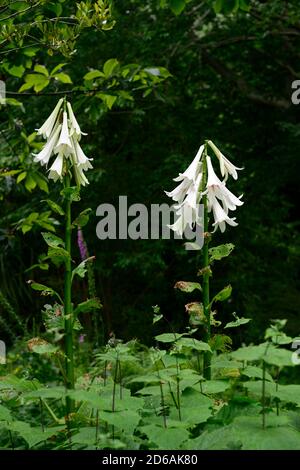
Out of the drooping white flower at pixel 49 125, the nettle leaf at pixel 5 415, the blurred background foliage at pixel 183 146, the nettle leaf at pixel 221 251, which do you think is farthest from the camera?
the blurred background foliage at pixel 183 146

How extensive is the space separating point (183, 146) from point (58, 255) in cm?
484

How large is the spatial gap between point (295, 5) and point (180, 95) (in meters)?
1.62

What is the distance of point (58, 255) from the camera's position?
7.39 ft

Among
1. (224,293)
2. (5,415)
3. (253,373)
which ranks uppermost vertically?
(224,293)

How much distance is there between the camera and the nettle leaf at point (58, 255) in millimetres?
2217

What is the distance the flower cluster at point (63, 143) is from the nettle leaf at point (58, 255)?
0.28 meters

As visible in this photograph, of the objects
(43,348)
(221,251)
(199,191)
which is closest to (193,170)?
(199,191)

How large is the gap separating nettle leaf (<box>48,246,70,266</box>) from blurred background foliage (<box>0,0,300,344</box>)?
3.41 meters

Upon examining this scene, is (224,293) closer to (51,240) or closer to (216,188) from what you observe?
(216,188)

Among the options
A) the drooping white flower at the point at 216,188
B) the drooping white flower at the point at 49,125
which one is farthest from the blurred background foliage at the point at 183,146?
the drooping white flower at the point at 216,188

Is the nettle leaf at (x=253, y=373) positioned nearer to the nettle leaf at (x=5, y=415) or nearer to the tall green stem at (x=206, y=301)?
the tall green stem at (x=206, y=301)

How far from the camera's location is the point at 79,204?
7570 millimetres

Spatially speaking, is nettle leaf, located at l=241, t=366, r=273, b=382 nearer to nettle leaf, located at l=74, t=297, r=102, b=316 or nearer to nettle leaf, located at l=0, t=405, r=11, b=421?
nettle leaf, located at l=74, t=297, r=102, b=316

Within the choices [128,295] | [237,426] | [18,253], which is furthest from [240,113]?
[237,426]
